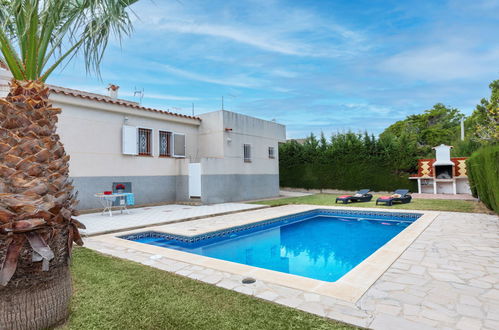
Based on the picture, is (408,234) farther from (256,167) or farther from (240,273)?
(256,167)

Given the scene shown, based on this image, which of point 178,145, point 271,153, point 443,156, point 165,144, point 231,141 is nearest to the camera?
point 165,144

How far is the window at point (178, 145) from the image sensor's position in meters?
18.0

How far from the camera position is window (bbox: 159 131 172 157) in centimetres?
1722

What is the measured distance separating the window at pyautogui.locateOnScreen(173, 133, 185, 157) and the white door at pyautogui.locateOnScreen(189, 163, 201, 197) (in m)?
1.45

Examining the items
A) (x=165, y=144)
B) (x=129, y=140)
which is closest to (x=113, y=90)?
(x=165, y=144)

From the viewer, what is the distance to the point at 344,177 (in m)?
24.2

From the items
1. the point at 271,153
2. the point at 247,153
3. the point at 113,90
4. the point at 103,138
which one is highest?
the point at 113,90

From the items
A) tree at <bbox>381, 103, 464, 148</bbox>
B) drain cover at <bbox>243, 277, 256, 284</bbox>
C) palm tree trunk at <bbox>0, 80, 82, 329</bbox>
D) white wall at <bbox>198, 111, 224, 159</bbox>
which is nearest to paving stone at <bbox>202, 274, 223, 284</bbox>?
drain cover at <bbox>243, 277, 256, 284</bbox>

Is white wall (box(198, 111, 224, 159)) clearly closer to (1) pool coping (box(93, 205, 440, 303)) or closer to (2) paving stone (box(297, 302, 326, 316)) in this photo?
(1) pool coping (box(93, 205, 440, 303))

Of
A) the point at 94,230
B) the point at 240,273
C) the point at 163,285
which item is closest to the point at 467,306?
the point at 240,273

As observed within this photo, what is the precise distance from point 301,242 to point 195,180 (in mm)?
8770

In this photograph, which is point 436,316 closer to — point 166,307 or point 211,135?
point 166,307

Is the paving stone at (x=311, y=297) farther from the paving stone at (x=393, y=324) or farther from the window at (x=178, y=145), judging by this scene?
the window at (x=178, y=145)

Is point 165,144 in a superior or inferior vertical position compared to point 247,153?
superior
